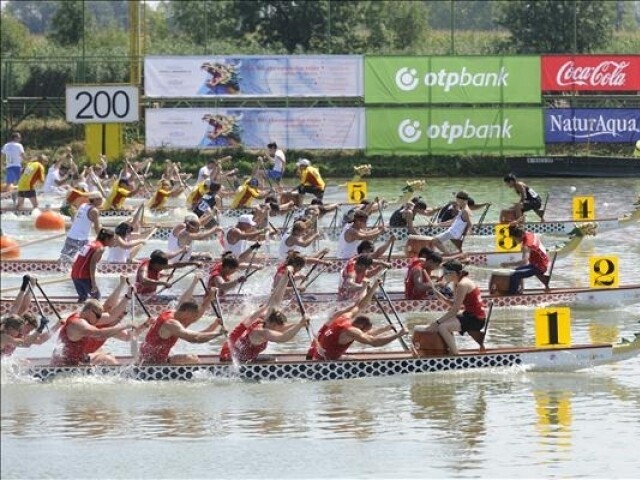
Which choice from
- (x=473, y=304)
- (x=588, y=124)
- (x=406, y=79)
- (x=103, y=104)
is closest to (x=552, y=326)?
(x=473, y=304)

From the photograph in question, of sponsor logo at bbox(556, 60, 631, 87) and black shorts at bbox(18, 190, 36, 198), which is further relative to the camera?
sponsor logo at bbox(556, 60, 631, 87)

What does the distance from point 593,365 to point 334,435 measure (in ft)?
13.5

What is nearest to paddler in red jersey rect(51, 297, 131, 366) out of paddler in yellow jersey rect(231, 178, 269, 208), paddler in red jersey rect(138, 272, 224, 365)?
paddler in red jersey rect(138, 272, 224, 365)

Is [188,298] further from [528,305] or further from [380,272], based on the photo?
[528,305]

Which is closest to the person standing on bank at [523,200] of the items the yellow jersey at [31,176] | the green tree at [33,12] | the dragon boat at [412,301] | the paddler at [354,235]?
the paddler at [354,235]

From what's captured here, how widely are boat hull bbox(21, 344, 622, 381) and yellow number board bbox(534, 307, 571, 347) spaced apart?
0.09 meters

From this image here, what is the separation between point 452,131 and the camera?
1681 inches

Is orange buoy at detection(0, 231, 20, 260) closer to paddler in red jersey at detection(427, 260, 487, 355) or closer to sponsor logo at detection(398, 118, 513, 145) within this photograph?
paddler in red jersey at detection(427, 260, 487, 355)

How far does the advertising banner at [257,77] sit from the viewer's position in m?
43.2

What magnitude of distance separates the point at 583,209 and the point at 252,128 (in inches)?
536

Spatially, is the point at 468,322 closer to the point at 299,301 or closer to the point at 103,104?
the point at 299,301

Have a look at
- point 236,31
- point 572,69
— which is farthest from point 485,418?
point 236,31

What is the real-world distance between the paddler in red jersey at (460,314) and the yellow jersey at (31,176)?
16.6 m

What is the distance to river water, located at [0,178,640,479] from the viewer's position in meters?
14.3
